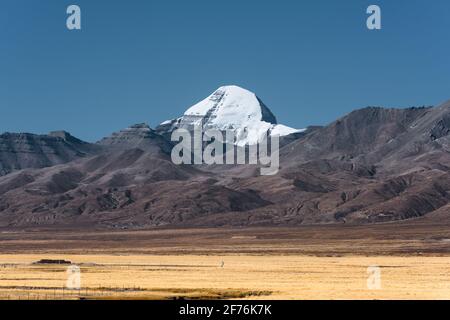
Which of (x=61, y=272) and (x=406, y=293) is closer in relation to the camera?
(x=406, y=293)

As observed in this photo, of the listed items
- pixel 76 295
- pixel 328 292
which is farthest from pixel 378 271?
pixel 76 295

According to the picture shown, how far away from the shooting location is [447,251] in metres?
177

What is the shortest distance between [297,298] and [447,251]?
11162 centimetres
